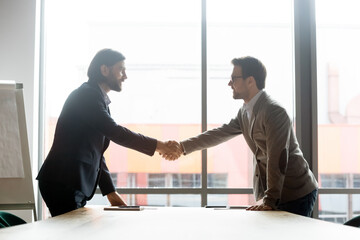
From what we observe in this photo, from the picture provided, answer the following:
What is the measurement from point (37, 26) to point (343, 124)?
122 inches

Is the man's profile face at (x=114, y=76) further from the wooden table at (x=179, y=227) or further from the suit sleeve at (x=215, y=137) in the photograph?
the wooden table at (x=179, y=227)

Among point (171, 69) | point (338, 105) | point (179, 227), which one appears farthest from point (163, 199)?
point (179, 227)

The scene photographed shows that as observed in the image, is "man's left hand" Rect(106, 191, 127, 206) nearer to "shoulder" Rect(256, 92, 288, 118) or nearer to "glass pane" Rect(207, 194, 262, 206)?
"shoulder" Rect(256, 92, 288, 118)

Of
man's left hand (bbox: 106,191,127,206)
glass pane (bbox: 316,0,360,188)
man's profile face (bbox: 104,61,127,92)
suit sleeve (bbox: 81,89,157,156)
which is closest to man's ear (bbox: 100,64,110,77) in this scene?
man's profile face (bbox: 104,61,127,92)

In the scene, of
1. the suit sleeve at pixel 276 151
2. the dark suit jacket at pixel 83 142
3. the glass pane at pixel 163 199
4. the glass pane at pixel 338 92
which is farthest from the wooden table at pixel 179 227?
the glass pane at pixel 338 92

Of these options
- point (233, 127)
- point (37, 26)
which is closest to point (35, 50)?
point (37, 26)

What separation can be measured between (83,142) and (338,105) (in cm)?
279

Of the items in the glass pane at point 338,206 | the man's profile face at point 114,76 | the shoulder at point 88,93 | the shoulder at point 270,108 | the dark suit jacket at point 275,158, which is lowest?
the glass pane at point 338,206

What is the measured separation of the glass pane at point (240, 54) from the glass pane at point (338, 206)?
2.45 feet

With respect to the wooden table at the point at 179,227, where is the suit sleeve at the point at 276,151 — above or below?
above

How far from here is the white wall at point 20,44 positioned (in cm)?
447

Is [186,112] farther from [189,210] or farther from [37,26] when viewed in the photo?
[189,210]

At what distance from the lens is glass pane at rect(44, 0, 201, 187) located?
4.69 meters

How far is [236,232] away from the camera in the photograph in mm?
1843
